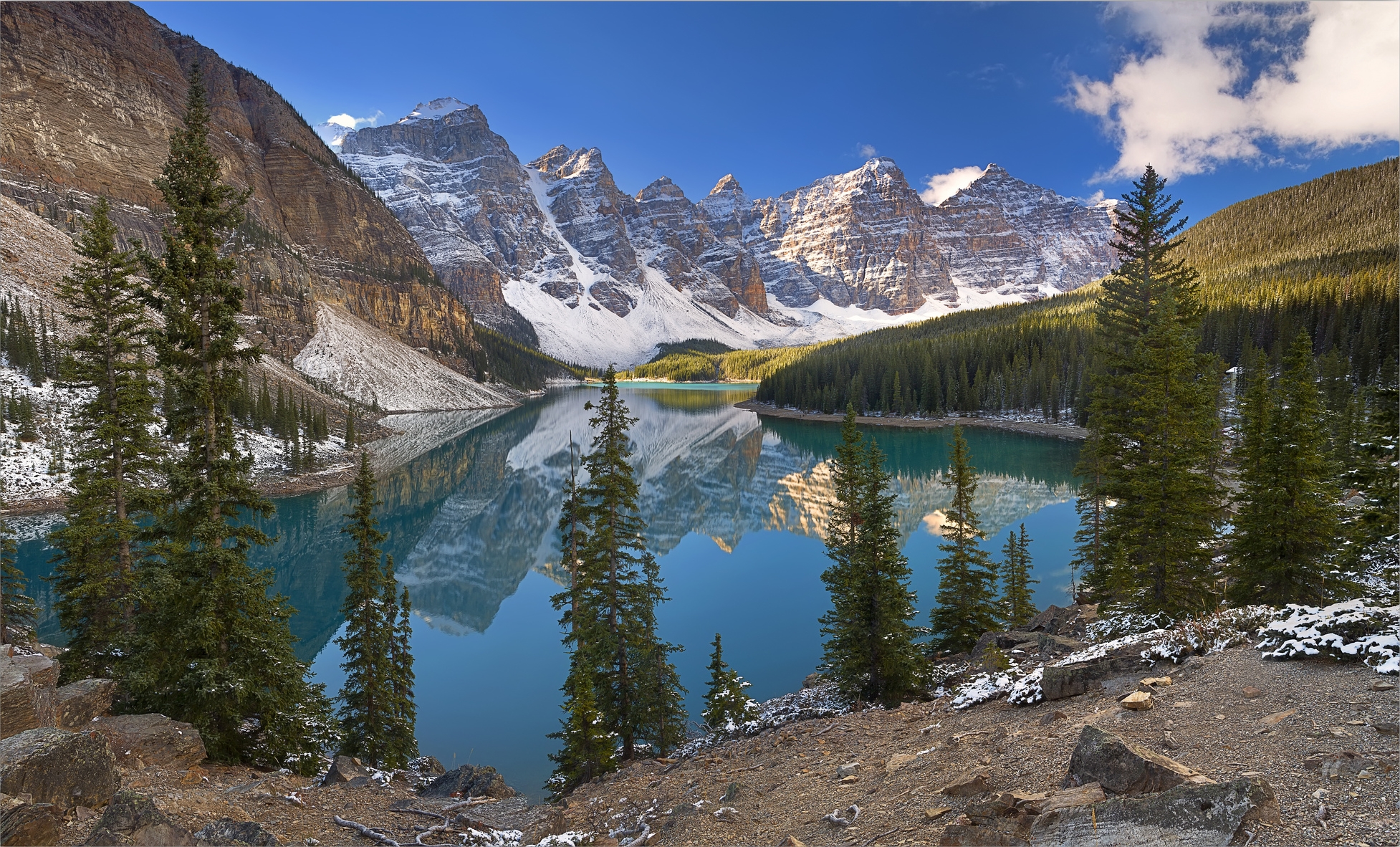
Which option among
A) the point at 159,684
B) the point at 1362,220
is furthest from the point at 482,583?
the point at 1362,220

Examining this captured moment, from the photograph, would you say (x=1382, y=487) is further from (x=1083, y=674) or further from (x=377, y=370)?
(x=377, y=370)

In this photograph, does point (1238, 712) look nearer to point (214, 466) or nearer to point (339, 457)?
point (214, 466)

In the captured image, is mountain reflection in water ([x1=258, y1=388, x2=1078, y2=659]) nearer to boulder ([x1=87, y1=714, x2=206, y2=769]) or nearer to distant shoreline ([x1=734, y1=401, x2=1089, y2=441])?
distant shoreline ([x1=734, y1=401, x2=1089, y2=441])

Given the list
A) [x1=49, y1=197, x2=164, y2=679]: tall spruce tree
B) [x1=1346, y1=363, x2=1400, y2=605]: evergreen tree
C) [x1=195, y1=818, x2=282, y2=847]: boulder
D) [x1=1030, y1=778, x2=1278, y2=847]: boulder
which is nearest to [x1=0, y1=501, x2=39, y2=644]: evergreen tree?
[x1=49, y1=197, x2=164, y2=679]: tall spruce tree

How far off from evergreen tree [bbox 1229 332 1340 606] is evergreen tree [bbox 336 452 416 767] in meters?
21.0

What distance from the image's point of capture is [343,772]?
12.5 meters

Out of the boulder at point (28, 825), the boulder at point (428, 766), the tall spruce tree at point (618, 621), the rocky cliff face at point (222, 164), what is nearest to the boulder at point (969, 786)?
the boulder at point (28, 825)

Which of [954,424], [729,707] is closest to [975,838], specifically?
[729,707]

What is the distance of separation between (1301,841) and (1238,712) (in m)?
3.20

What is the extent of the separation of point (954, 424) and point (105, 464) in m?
81.2

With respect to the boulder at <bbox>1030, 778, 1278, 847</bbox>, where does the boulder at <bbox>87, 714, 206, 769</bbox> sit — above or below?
below

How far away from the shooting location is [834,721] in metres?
12.0

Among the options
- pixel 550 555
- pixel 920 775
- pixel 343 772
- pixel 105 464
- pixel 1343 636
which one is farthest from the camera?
pixel 550 555

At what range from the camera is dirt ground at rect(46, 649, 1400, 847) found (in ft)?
17.2
